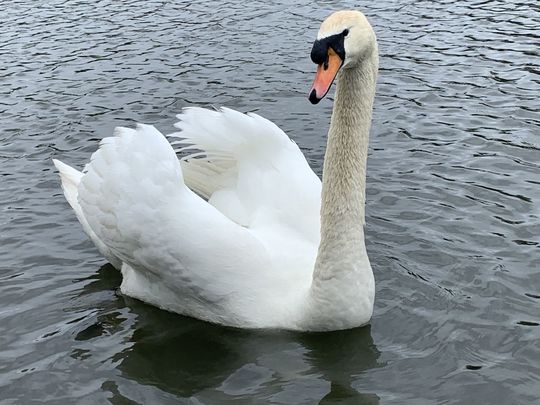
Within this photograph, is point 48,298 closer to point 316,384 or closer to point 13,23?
point 316,384

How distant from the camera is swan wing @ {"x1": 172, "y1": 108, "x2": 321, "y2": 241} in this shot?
716cm

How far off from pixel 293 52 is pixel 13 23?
6514 mm

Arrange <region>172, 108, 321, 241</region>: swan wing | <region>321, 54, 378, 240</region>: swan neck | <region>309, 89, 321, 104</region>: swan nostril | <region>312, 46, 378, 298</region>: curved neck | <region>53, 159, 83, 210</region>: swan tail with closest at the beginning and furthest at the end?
<region>309, 89, 321, 104</region>: swan nostril
<region>321, 54, 378, 240</region>: swan neck
<region>312, 46, 378, 298</region>: curved neck
<region>172, 108, 321, 241</region>: swan wing
<region>53, 159, 83, 210</region>: swan tail

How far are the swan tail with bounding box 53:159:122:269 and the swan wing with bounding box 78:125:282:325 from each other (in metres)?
0.66

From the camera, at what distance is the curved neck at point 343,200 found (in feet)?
19.8

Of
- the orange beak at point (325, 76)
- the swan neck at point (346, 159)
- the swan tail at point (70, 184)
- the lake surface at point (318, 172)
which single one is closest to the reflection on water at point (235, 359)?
the lake surface at point (318, 172)

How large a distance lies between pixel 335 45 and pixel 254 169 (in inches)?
91.2

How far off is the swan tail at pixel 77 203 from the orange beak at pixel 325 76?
9.42ft

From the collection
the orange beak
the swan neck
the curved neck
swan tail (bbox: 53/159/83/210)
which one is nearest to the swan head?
the orange beak

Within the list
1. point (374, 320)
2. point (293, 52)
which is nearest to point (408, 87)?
point (293, 52)

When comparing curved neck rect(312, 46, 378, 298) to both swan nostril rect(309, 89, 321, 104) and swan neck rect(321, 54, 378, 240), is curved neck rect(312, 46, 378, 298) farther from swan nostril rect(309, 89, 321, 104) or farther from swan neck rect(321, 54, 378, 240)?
swan nostril rect(309, 89, 321, 104)

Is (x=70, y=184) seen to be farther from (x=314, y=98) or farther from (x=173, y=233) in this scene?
(x=314, y=98)

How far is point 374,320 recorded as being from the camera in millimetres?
6691

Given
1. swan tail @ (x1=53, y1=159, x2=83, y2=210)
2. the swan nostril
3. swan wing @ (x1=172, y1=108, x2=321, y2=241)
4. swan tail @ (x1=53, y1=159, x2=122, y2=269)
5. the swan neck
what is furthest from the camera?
swan tail @ (x1=53, y1=159, x2=83, y2=210)
